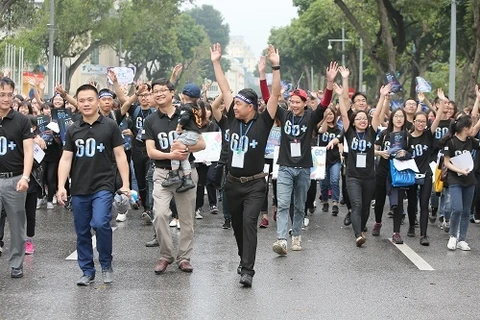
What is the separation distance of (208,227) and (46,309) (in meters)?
5.81

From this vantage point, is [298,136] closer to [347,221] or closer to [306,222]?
[306,222]

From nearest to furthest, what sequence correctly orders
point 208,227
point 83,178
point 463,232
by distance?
point 83,178 → point 463,232 → point 208,227

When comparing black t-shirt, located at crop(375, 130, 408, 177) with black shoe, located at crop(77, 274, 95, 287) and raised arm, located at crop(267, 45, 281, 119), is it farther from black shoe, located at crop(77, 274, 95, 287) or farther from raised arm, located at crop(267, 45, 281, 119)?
black shoe, located at crop(77, 274, 95, 287)

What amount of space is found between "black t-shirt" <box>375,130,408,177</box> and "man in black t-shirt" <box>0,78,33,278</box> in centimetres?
510

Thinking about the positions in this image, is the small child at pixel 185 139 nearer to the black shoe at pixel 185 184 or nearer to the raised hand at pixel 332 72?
the black shoe at pixel 185 184

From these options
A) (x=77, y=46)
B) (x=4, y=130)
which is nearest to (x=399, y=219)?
(x=4, y=130)

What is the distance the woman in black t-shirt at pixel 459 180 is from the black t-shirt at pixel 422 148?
0.46 meters

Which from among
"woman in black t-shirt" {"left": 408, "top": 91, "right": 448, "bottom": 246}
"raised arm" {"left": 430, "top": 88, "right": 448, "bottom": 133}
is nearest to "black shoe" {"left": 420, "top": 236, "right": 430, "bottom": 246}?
A: "woman in black t-shirt" {"left": 408, "top": 91, "right": 448, "bottom": 246}

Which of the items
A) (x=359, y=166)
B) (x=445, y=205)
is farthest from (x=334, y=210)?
(x=359, y=166)

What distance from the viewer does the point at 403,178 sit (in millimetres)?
12000

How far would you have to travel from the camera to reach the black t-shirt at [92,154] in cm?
861

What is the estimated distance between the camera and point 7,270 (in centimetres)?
958

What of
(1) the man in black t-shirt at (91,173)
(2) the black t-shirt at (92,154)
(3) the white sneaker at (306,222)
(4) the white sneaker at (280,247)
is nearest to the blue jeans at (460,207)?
(4) the white sneaker at (280,247)

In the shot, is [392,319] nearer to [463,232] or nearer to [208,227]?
[463,232]
